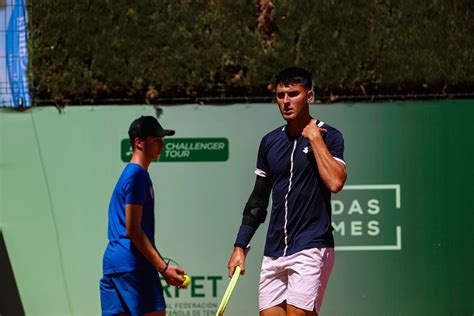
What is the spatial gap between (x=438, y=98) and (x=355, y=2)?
1.22 meters

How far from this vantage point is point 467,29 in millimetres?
8648

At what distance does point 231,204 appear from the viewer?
8.72 metres

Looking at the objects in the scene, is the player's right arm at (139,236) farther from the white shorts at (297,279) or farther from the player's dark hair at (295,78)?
the player's dark hair at (295,78)

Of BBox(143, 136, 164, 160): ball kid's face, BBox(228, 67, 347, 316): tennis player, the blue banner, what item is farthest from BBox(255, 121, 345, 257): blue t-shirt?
the blue banner

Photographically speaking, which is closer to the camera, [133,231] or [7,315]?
[133,231]

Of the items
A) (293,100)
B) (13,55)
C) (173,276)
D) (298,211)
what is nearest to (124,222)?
(173,276)

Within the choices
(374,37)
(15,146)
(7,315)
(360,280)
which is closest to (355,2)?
(374,37)

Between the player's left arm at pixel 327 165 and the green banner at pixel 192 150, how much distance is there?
364 cm

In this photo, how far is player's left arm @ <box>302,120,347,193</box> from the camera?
16.5 feet

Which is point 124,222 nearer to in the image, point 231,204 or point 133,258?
point 133,258

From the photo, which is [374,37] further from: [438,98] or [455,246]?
[455,246]

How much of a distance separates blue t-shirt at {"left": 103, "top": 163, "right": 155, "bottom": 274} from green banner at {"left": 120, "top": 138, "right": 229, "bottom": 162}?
291 cm

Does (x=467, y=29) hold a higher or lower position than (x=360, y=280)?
higher

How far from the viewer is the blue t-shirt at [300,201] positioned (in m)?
5.22
